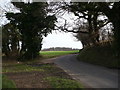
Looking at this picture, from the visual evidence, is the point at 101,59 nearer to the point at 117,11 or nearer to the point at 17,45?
the point at 117,11

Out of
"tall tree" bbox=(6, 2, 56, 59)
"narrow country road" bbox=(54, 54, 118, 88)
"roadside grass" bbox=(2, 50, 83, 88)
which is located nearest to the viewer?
"roadside grass" bbox=(2, 50, 83, 88)

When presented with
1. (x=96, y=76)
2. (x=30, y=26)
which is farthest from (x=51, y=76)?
(x=30, y=26)

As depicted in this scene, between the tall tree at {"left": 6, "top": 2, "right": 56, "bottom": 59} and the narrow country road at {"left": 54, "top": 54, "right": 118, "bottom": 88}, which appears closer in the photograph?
the narrow country road at {"left": 54, "top": 54, "right": 118, "bottom": 88}

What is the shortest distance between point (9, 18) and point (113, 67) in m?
24.4

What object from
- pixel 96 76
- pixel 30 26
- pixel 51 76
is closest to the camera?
pixel 96 76

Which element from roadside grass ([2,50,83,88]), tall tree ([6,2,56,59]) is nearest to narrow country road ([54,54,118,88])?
roadside grass ([2,50,83,88])

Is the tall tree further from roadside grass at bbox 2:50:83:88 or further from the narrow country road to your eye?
the narrow country road

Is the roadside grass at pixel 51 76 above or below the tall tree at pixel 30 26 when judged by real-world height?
below

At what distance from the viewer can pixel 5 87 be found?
9.03 metres

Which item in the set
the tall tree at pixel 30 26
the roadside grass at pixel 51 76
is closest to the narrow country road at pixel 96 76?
the roadside grass at pixel 51 76

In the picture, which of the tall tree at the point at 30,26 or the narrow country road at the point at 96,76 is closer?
the narrow country road at the point at 96,76

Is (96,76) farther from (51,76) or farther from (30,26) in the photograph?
(30,26)

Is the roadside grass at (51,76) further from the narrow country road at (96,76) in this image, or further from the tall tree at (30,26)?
the tall tree at (30,26)

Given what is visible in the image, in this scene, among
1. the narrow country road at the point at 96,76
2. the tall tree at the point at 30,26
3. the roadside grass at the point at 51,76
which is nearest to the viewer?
the roadside grass at the point at 51,76
